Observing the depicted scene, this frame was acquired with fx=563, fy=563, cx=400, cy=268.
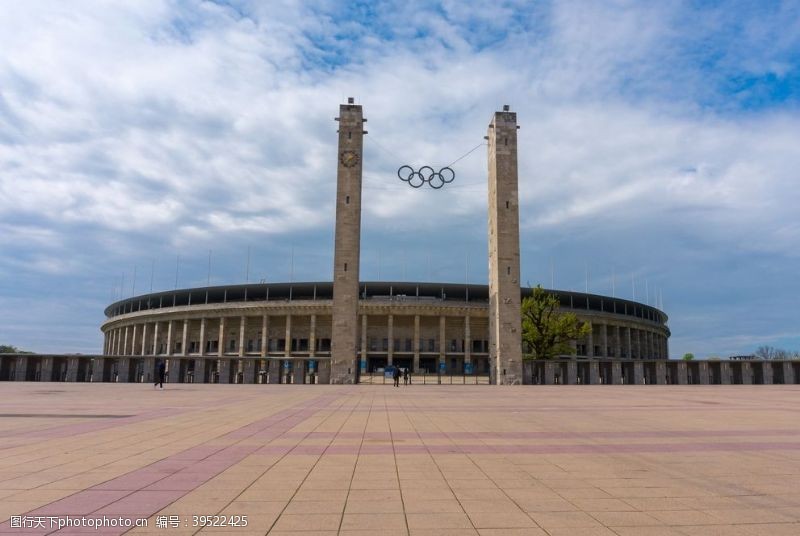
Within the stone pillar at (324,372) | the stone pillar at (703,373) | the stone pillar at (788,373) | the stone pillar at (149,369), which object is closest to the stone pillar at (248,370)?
the stone pillar at (324,372)

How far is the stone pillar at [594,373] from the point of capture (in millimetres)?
50250

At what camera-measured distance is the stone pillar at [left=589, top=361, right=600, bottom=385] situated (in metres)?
50.2

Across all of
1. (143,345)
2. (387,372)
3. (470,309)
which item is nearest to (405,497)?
(387,372)

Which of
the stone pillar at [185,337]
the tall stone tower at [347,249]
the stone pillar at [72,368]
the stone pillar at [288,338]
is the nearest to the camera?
the stone pillar at [72,368]

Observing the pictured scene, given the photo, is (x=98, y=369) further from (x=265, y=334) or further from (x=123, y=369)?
(x=265, y=334)

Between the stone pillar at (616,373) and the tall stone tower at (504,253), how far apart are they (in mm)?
9198

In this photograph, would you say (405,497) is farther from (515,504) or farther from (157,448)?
(157,448)

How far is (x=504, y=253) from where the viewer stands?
51000 mm

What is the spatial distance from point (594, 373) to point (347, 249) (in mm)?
24667

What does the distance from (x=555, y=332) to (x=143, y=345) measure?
7096 centimetres

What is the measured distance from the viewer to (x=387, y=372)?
62.8m

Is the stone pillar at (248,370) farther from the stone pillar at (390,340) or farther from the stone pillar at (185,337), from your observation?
the stone pillar at (185,337)

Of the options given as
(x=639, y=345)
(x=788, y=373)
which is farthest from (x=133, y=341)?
(x=788, y=373)

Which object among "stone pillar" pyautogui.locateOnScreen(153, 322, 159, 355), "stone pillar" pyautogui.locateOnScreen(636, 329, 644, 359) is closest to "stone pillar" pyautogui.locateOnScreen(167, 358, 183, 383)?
"stone pillar" pyautogui.locateOnScreen(153, 322, 159, 355)
